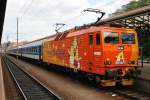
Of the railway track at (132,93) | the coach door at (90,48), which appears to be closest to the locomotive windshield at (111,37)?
the coach door at (90,48)

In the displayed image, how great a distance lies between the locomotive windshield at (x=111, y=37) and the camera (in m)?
13.3

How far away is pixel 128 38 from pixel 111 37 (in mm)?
1013

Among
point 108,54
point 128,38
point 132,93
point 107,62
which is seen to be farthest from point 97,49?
point 132,93

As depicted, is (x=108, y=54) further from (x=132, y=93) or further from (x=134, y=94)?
(x=134, y=94)

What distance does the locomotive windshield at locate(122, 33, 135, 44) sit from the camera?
45.3 ft

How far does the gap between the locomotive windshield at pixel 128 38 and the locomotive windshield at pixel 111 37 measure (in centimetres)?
39

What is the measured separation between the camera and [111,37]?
1348 centimetres

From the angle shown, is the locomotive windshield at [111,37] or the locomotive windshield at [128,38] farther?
the locomotive windshield at [128,38]

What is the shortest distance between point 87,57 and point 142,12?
11.0 ft

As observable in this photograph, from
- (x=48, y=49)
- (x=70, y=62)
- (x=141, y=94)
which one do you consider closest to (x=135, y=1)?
(x=48, y=49)

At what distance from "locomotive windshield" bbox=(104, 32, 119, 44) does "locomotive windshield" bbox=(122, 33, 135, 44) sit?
0.39 metres

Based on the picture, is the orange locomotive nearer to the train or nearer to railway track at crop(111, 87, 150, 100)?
the train

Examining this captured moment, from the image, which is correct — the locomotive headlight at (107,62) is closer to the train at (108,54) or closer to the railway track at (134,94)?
the train at (108,54)

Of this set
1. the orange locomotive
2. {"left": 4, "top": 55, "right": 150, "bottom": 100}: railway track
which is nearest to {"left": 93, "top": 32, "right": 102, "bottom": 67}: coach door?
the orange locomotive
